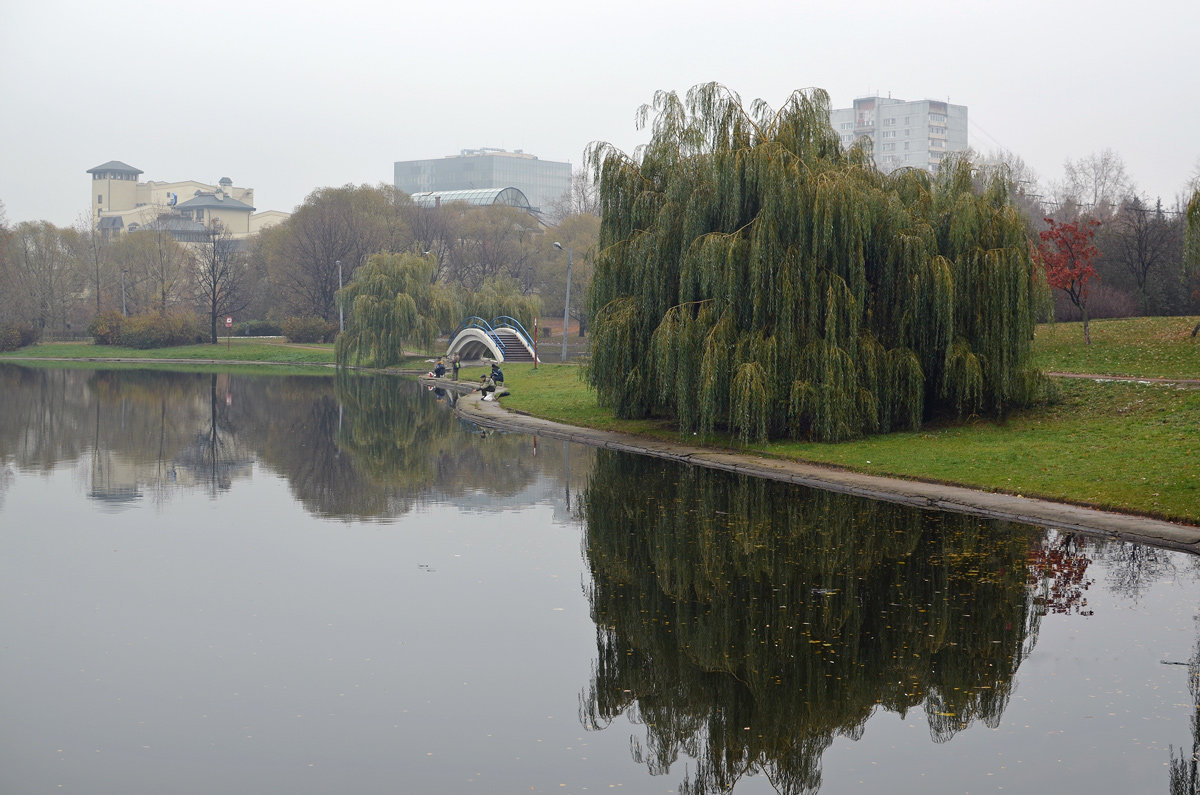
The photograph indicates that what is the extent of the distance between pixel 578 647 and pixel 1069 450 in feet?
49.9

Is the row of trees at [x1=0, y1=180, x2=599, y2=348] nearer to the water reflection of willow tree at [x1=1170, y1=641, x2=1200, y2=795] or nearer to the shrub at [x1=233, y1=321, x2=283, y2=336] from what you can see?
the shrub at [x1=233, y1=321, x2=283, y2=336]

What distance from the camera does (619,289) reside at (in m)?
29.6

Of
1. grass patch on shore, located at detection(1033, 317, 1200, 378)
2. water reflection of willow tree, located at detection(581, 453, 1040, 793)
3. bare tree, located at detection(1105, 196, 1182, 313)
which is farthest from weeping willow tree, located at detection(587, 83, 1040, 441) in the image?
bare tree, located at detection(1105, 196, 1182, 313)

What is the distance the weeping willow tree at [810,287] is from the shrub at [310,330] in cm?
6445

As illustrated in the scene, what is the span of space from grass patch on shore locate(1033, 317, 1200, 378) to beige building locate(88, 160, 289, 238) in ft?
394

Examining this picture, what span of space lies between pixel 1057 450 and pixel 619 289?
1178 centimetres

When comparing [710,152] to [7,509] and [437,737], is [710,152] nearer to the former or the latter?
[7,509]

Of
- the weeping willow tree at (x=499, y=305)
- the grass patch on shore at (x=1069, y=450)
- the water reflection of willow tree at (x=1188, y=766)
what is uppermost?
the weeping willow tree at (x=499, y=305)

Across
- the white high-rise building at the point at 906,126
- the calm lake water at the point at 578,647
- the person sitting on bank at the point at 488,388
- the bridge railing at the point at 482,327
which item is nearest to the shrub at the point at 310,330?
the bridge railing at the point at 482,327

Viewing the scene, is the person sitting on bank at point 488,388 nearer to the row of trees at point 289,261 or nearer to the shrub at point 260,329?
A: the row of trees at point 289,261

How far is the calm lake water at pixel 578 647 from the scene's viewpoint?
341 inches

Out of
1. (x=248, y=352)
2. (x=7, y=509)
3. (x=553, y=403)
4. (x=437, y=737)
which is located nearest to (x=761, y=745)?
(x=437, y=737)

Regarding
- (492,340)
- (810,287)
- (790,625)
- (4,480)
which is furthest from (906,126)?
(790,625)

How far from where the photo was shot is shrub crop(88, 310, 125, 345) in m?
90.6
